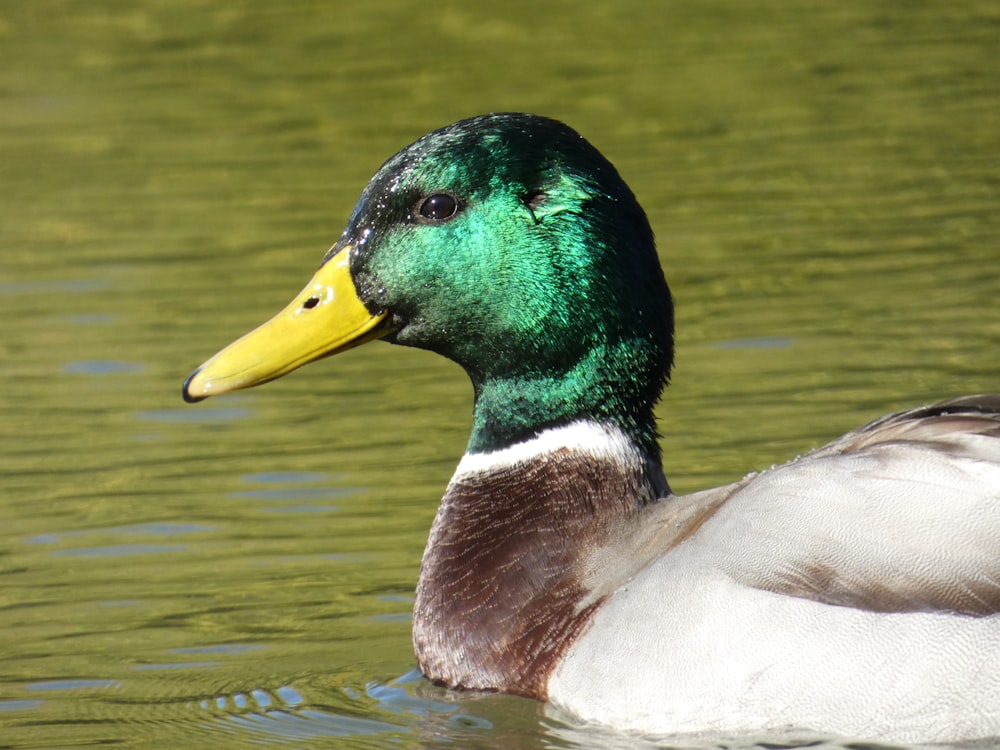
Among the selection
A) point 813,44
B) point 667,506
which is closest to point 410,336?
point 667,506

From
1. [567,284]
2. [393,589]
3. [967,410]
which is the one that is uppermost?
[567,284]

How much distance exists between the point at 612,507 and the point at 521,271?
709 mm

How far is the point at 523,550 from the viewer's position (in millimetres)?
6133

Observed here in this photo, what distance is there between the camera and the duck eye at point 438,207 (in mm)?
6242

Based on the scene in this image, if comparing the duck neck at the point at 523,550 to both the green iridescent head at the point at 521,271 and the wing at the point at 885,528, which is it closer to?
the green iridescent head at the point at 521,271

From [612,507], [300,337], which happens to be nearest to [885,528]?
[612,507]

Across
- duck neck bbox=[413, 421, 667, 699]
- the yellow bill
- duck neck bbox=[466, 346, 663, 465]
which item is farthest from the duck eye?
duck neck bbox=[413, 421, 667, 699]

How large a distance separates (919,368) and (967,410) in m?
3.02

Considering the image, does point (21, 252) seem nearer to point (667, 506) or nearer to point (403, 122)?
point (403, 122)

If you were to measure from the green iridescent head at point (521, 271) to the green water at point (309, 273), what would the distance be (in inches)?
36.6

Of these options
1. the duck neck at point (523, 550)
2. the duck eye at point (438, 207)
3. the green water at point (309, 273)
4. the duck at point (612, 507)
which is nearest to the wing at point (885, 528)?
the duck at point (612, 507)

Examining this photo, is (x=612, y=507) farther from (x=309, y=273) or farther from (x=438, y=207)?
(x=309, y=273)

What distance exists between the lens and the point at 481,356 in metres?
6.40

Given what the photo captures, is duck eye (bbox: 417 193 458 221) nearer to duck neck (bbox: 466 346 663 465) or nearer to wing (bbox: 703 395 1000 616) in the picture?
duck neck (bbox: 466 346 663 465)
